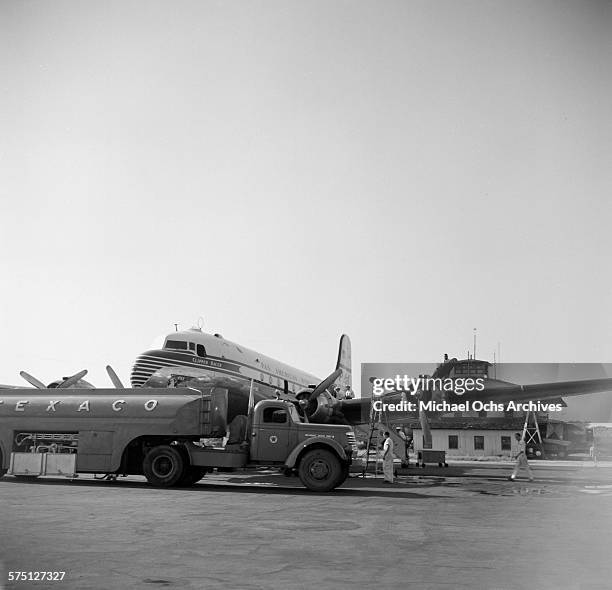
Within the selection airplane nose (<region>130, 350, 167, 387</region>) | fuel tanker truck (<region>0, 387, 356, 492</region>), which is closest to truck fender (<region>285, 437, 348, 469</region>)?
fuel tanker truck (<region>0, 387, 356, 492</region>)

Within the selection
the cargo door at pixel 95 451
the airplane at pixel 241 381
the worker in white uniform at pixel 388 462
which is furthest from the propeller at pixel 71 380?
the worker in white uniform at pixel 388 462

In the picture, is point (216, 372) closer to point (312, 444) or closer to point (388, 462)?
point (388, 462)

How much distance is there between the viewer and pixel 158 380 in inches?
966

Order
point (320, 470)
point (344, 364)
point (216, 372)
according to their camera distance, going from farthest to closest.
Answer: point (344, 364) → point (216, 372) → point (320, 470)

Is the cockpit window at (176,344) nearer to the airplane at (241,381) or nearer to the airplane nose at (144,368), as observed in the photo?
the airplane at (241,381)

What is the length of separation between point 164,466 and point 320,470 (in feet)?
15.0

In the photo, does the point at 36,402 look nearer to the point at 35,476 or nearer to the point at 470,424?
the point at 35,476

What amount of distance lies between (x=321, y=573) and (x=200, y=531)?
3.56 metres

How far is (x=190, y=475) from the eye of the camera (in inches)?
790

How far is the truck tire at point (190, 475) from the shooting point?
19719mm

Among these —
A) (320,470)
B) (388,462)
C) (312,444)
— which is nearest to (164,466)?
(312,444)

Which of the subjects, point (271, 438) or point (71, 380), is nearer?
point (271, 438)

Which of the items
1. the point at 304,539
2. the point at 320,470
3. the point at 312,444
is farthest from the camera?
the point at 312,444

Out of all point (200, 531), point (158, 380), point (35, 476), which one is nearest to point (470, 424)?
point (158, 380)
